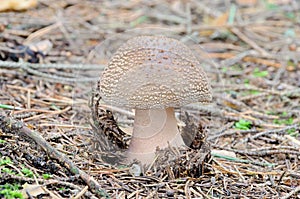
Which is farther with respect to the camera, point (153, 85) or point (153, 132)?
point (153, 132)

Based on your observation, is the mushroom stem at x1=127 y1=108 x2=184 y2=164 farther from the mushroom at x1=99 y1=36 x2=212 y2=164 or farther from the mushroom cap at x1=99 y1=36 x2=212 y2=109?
the mushroom cap at x1=99 y1=36 x2=212 y2=109

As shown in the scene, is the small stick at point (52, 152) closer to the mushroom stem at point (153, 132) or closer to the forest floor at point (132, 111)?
the forest floor at point (132, 111)

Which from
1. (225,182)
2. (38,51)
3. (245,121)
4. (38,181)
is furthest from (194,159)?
(38,51)

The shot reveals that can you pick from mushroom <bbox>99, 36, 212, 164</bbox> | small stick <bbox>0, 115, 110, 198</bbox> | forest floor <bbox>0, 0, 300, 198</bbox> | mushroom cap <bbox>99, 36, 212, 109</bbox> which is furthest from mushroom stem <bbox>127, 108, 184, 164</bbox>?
small stick <bbox>0, 115, 110, 198</bbox>

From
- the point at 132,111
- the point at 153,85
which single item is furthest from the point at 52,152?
the point at 132,111

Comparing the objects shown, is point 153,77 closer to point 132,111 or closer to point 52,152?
point 52,152

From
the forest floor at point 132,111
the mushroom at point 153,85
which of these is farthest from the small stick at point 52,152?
the mushroom at point 153,85
